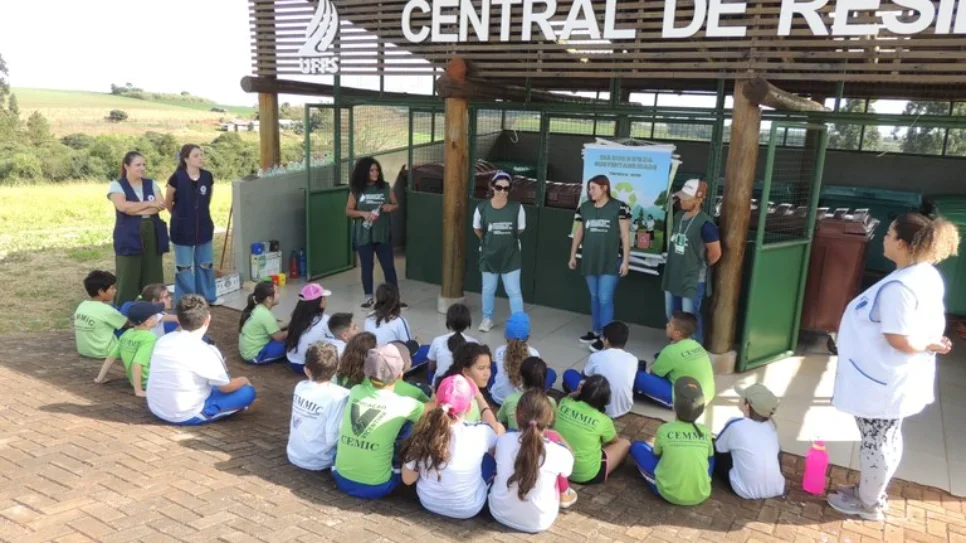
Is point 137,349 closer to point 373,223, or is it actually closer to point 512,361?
point 512,361

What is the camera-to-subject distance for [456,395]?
3863mm

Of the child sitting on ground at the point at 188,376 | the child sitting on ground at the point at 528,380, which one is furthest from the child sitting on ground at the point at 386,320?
the child sitting on ground at the point at 528,380

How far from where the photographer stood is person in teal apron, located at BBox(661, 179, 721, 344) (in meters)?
5.84

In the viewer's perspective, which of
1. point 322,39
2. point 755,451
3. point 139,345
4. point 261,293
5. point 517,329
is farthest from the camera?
point 322,39

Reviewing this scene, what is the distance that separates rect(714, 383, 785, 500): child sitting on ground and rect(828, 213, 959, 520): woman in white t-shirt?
1.28 ft

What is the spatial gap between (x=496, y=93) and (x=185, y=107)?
61847 mm

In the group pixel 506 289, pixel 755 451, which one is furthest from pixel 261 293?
pixel 755 451

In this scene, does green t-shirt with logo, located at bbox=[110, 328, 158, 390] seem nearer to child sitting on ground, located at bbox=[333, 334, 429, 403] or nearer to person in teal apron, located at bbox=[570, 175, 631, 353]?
child sitting on ground, located at bbox=[333, 334, 429, 403]

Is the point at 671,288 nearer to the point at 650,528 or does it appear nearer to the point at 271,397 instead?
the point at 650,528

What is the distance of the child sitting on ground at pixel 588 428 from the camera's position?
13.3 feet

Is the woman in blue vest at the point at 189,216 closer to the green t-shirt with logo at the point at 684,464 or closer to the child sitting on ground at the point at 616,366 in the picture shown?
the child sitting on ground at the point at 616,366

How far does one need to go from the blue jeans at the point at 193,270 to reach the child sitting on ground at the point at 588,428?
16.0ft

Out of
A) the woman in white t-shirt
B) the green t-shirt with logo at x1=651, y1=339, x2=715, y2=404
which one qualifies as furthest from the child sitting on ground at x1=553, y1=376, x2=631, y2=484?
the woman in white t-shirt

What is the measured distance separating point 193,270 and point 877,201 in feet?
28.4
